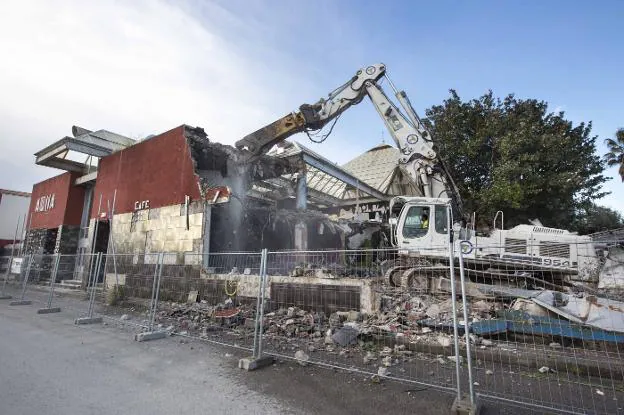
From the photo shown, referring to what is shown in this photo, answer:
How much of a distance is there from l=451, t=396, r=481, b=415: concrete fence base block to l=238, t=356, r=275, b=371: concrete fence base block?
2.52 meters

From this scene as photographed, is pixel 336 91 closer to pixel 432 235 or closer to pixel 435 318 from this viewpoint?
pixel 432 235

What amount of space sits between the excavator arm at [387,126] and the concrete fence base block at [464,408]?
7.46m

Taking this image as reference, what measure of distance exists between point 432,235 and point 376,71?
6.07m

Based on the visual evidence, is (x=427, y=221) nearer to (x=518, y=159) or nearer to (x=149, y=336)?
(x=149, y=336)

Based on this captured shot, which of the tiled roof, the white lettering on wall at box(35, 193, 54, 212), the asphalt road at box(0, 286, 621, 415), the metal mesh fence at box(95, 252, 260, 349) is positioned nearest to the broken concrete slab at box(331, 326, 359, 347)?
the asphalt road at box(0, 286, 621, 415)

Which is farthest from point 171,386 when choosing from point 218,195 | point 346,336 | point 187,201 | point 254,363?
point 187,201

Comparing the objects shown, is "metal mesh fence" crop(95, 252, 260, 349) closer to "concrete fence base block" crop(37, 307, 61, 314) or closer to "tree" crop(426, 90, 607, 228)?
"concrete fence base block" crop(37, 307, 61, 314)

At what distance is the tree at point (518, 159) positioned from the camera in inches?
603

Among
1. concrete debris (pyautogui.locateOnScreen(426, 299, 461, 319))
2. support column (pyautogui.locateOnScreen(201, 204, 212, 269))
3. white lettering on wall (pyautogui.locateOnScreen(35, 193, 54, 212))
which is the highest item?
white lettering on wall (pyautogui.locateOnScreen(35, 193, 54, 212))

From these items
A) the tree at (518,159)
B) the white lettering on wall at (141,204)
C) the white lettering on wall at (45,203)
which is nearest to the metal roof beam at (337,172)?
the tree at (518,159)

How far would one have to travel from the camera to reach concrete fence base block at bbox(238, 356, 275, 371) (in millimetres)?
4574

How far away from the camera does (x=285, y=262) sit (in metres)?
7.36

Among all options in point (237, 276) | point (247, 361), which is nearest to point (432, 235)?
point (237, 276)

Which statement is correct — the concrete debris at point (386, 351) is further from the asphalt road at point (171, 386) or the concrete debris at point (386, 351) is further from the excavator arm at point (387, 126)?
the excavator arm at point (387, 126)
